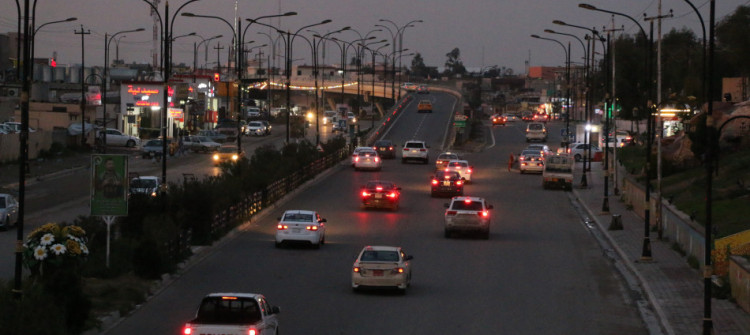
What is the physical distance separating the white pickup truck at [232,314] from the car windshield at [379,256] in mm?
8794

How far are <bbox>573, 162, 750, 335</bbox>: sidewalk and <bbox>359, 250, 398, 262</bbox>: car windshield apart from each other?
648 centimetres

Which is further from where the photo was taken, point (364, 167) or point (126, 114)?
point (126, 114)

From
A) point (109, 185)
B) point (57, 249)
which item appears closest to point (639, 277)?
point (109, 185)

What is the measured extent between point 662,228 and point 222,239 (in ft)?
53.9

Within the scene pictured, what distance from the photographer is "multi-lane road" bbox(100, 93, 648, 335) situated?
2250 cm

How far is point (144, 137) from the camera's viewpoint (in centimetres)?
9969

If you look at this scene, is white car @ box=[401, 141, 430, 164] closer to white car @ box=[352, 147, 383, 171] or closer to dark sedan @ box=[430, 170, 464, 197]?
white car @ box=[352, 147, 383, 171]

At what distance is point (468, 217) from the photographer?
126 ft

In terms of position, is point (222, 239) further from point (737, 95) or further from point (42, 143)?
point (737, 95)

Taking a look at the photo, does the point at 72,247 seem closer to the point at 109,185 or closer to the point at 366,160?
the point at 109,185

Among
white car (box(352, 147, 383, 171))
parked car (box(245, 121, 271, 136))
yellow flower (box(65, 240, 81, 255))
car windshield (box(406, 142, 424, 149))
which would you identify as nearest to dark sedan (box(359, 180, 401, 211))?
white car (box(352, 147, 383, 171))

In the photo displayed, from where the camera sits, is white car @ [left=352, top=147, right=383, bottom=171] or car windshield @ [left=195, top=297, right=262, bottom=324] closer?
car windshield @ [left=195, top=297, right=262, bottom=324]

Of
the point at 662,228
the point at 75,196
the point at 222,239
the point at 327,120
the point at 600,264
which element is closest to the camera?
the point at 600,264

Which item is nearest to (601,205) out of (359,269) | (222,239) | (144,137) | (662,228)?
(662,228)
